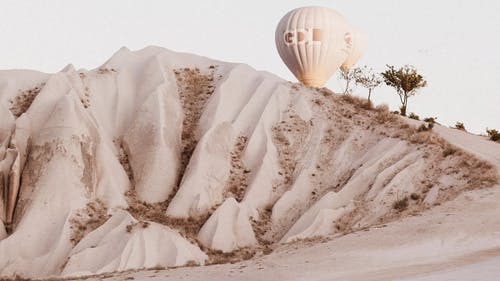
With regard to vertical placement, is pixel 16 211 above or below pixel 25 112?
below

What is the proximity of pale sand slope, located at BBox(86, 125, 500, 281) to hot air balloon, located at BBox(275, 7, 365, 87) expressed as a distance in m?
25.6

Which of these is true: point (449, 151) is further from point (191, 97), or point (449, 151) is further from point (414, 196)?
point (191, 97)

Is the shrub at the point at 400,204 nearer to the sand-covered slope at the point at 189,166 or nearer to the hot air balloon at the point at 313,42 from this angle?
the sand-covered slope at the point at 189,166

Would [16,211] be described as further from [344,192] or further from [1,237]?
[344,192]

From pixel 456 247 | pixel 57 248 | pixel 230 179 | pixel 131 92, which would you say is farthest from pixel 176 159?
pixel 456 247

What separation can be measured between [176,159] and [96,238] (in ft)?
28.5

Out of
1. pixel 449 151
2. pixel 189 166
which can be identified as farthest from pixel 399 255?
pixel 189 166

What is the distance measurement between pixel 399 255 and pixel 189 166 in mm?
18634

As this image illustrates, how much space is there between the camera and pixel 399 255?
22.7 metres

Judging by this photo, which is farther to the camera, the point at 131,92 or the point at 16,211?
the point at 131,92

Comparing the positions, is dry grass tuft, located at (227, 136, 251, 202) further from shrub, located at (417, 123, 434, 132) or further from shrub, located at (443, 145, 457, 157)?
shrub, located at (443, 145, 457, 157)

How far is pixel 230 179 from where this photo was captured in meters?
39.2

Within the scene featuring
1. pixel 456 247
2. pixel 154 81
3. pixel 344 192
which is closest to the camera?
pixel 456 247

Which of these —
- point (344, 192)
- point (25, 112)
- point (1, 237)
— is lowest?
point (1, 237)
